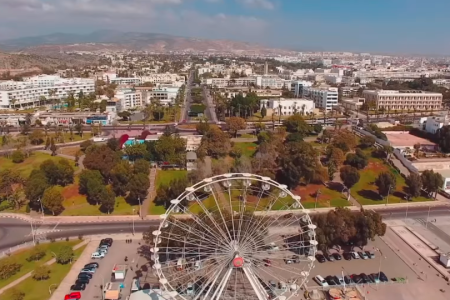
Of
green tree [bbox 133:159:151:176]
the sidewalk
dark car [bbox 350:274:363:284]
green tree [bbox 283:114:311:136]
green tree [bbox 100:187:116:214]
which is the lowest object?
the sidewalk

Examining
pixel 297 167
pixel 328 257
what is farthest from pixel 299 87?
pixel 328 257

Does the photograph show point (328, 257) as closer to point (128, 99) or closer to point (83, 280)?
point (83, 280)

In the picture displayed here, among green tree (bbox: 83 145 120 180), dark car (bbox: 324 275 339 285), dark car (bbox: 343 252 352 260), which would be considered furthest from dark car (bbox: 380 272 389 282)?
green tree (bbox: 83 145 120 180)

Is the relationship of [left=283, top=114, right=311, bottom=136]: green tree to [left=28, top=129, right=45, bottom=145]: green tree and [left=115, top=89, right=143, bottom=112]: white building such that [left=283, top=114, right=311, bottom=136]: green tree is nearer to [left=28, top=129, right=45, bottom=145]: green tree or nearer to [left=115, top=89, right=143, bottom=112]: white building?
[left=28, top=129, right=45, bottom=145]: green tree

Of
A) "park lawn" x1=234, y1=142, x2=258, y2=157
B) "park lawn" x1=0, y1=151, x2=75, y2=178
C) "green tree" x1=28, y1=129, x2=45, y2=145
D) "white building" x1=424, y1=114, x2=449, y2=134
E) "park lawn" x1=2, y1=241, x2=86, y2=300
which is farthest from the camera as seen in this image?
"white building" x1=424, y1=114, x2=449, y2=134

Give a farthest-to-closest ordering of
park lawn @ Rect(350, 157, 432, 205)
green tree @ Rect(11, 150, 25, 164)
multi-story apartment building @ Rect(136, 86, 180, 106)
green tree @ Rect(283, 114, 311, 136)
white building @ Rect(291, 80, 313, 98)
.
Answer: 1. white building @ Rect(291, 80, 313, 98)
2. multi-story apartment building @ Rect(136, 86, 180, 106)
3. green tree @ Rect(283, 114, 311, 136)
4. green tree @ Rect(11, 150, 25, 164)
5. park lawn @ Rect(350, 157, 432, 205)

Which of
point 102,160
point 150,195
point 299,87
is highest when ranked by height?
point 299,87
